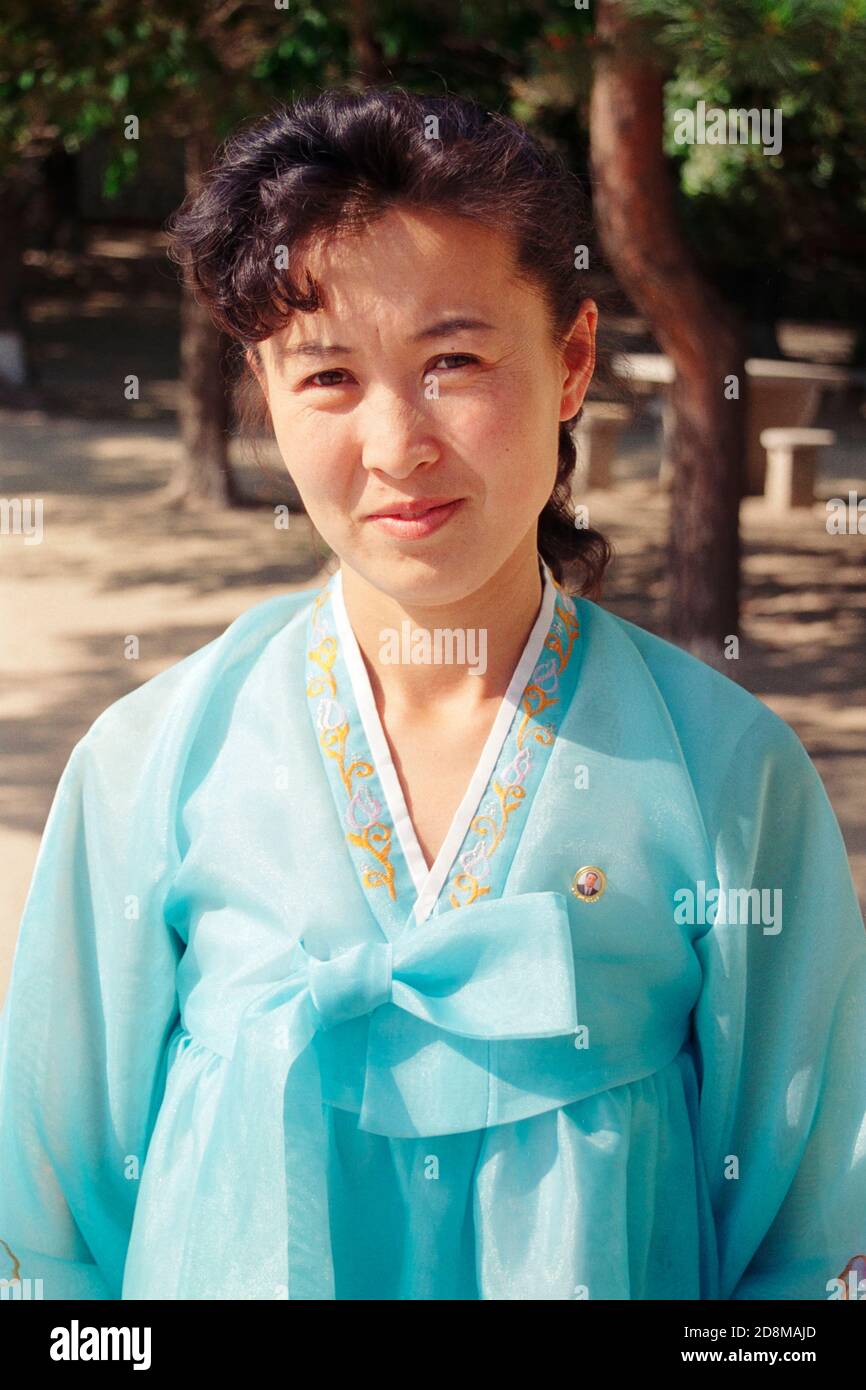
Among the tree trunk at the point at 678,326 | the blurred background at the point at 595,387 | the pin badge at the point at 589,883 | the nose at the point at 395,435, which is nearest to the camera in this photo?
the nose at the point at 395,435

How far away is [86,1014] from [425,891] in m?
0.32

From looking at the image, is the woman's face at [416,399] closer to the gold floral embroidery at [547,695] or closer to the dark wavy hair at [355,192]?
the dark wavy hair at [355,192]

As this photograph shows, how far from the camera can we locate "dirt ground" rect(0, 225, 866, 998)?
18.3 feet

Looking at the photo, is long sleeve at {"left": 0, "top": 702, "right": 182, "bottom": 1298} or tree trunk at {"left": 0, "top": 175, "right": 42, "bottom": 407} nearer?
long sleeve at {"left": 0, "top": 702, "right": 182, "bottom": 1298}

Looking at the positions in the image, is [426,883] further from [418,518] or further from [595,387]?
[595,387]

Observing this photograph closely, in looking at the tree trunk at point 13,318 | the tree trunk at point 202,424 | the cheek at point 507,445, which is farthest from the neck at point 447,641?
the tree trunk at point 13,318

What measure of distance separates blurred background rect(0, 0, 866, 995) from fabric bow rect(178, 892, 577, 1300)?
0.87 feet

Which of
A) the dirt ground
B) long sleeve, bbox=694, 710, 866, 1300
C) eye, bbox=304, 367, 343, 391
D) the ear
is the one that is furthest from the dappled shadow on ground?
eye, bbox=304, 367, 343, 391

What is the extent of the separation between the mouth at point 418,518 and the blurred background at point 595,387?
1.02 ft

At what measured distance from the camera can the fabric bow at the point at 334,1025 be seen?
128 cm

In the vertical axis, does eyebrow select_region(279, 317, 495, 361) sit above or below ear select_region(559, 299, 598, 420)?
below

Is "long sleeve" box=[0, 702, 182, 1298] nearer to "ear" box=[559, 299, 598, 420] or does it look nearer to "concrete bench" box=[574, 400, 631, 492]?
"ear" box=[559, 299, 598, 420]

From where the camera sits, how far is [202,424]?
9.20 m
